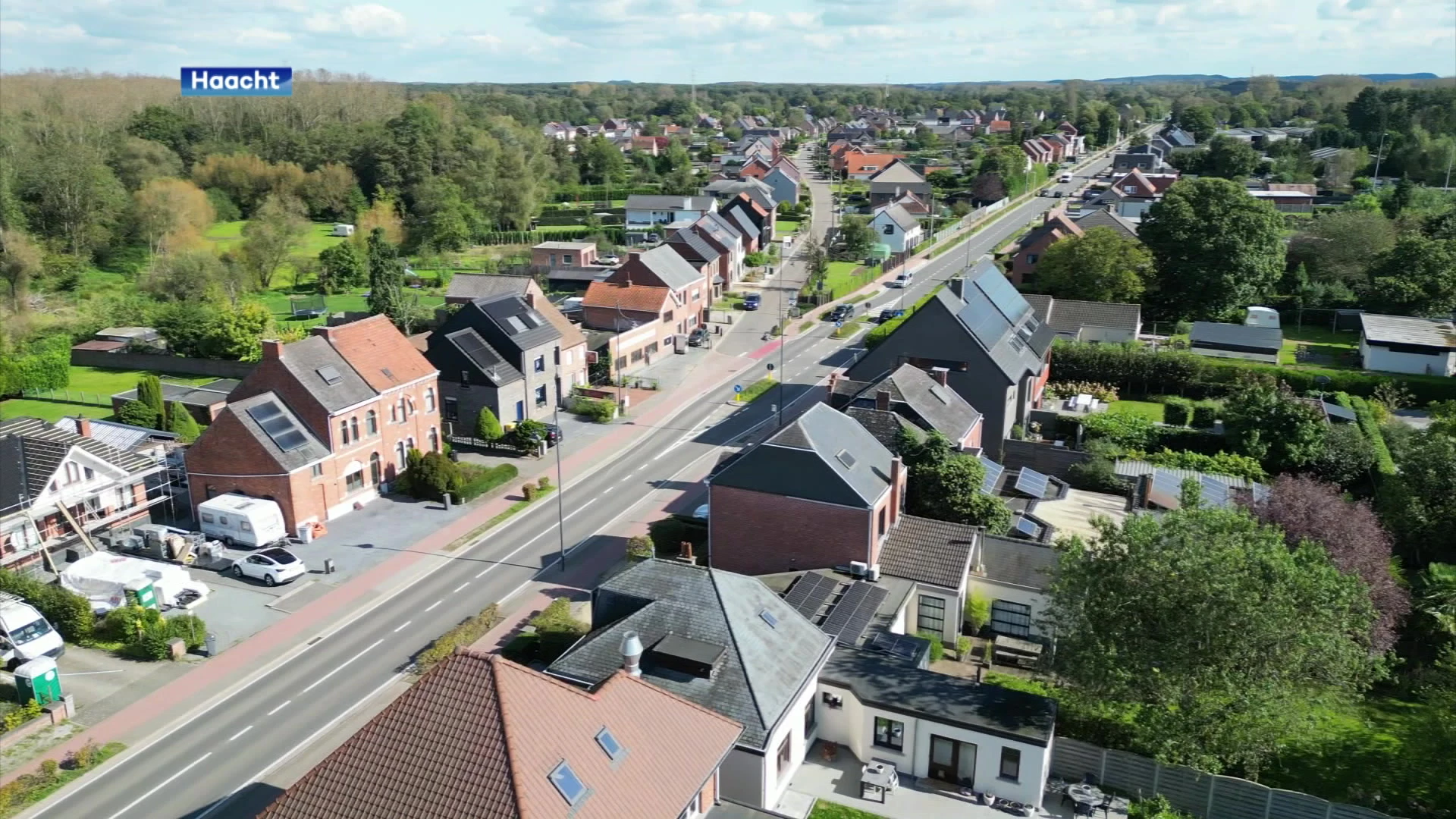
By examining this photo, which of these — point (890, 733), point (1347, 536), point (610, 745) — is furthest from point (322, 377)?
point (1347, 536)

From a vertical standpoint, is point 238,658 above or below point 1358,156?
below

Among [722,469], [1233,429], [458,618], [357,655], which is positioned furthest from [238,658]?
[1233,429]

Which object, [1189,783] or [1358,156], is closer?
[1189,783]

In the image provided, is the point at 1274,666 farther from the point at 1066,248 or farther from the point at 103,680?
the point at 1066,248

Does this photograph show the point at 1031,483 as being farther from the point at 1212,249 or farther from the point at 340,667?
the point at 1212,249

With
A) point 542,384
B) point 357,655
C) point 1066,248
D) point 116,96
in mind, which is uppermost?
point 116,96

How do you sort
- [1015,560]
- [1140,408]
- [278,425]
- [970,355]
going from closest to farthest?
[1015,560] → [278,425] → [970,355] → [1140,408]

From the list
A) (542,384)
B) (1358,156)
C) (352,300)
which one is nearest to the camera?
(542,384)
